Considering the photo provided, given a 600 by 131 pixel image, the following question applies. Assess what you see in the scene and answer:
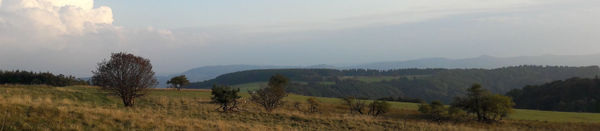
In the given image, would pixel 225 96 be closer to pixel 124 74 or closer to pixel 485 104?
pixel 124 74

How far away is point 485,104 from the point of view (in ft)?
115

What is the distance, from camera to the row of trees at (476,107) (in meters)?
34.5

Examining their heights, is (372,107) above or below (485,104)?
below

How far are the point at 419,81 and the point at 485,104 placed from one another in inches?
5534

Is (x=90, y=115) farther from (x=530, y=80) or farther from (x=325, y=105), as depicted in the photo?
(x=530, y=80)

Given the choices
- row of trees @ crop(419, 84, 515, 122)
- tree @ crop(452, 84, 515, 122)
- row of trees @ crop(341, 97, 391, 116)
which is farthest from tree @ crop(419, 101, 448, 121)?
row of trees @ crop(341, 97, 391, 116)

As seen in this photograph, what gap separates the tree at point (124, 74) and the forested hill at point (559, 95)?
94.2 metres

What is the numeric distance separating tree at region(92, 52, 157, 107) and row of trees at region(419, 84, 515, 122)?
1151 inches

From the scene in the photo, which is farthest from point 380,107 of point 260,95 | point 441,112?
point 260,95

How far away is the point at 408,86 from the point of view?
6471 inches

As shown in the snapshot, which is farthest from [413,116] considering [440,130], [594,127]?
[440,130]

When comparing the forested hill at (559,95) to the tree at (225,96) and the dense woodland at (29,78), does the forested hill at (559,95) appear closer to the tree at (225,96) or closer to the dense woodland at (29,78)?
the tree at (225,96)

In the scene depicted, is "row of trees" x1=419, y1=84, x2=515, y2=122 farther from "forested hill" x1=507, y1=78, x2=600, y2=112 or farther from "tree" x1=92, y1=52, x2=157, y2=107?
"forested hill" x1=507, y1=78, x2=600, y2=112

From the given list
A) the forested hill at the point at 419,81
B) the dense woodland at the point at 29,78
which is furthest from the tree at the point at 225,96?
the forested hill at the point at 419,81
